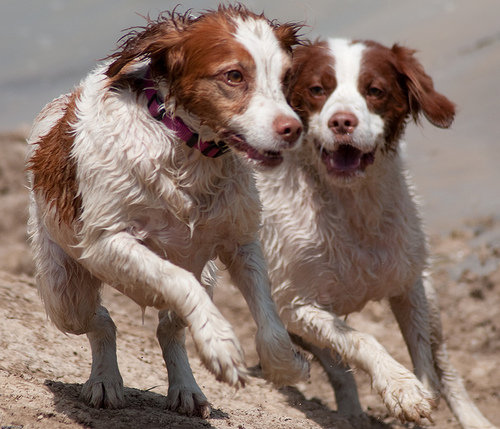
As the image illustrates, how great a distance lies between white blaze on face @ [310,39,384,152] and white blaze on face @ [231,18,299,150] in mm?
874

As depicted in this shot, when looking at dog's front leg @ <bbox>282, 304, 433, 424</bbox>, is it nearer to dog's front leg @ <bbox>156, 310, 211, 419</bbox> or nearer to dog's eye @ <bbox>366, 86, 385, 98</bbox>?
dog's front leg @ <bbox>156, 310, 211, 419</bbox>

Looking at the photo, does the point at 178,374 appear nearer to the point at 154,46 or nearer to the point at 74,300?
the point at 74,300

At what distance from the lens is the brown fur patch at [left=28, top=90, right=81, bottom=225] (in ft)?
12.6

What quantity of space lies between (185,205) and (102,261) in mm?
408

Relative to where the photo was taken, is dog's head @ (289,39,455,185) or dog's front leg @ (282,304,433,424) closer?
dog's front leg @ (282,304,433,424)

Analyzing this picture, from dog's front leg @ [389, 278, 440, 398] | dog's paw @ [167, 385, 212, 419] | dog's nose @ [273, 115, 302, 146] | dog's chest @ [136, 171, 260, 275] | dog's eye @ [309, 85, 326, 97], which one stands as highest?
dog's eye @ [309, 85, 326, 97]

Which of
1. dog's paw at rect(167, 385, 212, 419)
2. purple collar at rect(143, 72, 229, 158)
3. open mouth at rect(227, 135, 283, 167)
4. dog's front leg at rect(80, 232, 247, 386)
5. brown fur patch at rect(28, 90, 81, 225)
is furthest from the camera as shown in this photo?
dog's paw at rect(167, 385, 212, 419)

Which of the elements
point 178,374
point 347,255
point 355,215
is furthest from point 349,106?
point 178,374

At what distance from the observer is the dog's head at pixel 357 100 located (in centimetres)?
444

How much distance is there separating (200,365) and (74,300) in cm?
170

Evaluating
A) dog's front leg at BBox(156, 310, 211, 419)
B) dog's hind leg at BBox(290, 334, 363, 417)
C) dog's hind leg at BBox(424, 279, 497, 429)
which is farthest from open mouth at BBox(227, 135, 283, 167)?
dog's hind leg at BBox(290, 334, 363, 417)

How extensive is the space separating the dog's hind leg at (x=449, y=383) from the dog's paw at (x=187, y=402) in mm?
1584

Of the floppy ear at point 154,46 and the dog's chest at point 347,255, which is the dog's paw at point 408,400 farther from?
the floppy ear at point 154,46

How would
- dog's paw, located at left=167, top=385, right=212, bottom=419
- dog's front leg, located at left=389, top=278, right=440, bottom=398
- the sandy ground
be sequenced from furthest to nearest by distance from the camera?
dog's front leg, located at left=389, top=278, right=440, bottom=398
dog's paw, located at left=167, top=385, right=212, bottom=419
the sandy ground
